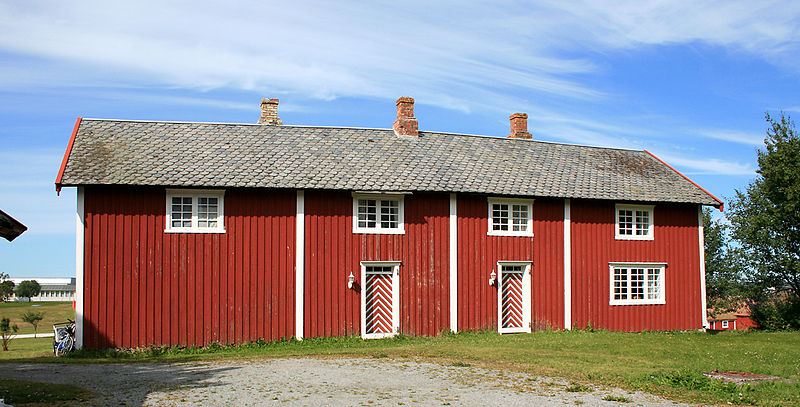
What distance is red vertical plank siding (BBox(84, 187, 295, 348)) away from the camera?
59.2 feet

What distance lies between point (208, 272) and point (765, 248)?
24081 millimetres

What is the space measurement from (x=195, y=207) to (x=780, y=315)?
919 inches

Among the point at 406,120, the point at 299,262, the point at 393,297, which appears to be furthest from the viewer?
the point at 406,120

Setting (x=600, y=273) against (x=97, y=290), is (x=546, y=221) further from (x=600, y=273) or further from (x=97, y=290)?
(x=97, y=290)

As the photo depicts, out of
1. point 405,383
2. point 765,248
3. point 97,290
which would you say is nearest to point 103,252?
point 97,290

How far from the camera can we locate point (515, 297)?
2166 centimetres

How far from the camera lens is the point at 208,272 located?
18844 millimetres

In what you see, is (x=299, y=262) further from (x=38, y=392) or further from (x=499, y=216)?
(x=38, y=392)

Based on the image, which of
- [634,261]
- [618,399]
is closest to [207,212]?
[618,399]

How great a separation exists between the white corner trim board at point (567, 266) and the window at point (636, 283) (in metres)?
1.58

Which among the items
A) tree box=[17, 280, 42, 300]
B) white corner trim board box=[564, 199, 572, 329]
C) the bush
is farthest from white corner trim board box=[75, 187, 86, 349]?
tree box=[17, 280, 42, 300]

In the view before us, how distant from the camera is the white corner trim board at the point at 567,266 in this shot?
21938 mm

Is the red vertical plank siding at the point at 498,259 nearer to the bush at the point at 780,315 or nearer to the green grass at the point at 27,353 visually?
the green grass at the point at 27,353

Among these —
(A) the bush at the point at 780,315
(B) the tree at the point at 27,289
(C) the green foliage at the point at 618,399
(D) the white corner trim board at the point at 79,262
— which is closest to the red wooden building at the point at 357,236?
(D) the white corner trim board at the point at 79,262
